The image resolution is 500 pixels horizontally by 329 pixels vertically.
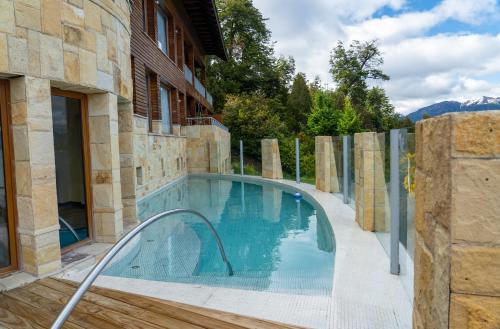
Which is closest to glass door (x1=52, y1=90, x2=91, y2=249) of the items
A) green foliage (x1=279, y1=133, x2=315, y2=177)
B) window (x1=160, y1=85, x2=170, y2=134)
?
window (x1=160, y1=85, x2=170, y2=134)

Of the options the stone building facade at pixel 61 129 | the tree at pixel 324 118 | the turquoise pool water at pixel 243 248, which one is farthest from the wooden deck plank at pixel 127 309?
the tree at pixel 324 118

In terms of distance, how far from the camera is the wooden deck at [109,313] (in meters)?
2.84

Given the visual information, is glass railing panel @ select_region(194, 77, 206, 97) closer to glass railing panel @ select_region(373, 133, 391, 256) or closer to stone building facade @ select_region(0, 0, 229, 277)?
stone building facade @ select_region(0, 0, 229, 277)

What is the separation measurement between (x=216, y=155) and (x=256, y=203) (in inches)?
305

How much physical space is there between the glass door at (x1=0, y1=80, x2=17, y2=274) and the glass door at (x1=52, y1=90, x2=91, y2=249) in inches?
30.4

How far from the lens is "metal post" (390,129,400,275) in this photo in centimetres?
411

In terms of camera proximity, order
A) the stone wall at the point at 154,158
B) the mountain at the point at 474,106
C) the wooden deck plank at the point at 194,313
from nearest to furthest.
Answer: the mountain at the point at 474,106, the wooden deck plank at the point at 194,313, the stone wall at the point at 154,158

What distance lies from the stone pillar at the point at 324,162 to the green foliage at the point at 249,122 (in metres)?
11.4

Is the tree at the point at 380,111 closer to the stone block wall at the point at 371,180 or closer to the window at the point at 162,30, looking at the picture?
the window at the point at 162,30

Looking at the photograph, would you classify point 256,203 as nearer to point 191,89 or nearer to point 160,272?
point 160,272

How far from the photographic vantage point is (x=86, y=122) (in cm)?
493

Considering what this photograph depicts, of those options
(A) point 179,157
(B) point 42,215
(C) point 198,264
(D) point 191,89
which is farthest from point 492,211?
(D) point 191,89

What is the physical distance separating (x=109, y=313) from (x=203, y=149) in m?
15.1

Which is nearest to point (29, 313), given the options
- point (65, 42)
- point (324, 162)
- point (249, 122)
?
point (65, 42)
